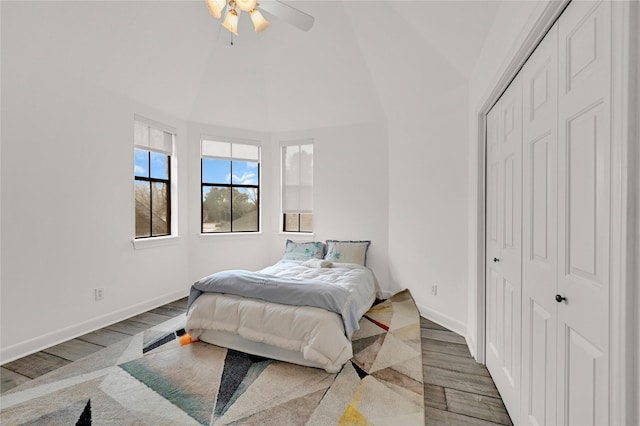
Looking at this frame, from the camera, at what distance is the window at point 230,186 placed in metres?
4.38

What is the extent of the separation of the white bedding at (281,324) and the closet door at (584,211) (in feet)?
4.32

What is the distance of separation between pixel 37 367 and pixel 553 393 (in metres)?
3.36

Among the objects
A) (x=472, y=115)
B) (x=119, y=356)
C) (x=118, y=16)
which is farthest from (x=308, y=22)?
(x=119, y=356)

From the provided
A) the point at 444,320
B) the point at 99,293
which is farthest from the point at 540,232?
the point at 99,293

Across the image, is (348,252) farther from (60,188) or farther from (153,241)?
(60,188)

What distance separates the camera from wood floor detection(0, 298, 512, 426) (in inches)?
68.9

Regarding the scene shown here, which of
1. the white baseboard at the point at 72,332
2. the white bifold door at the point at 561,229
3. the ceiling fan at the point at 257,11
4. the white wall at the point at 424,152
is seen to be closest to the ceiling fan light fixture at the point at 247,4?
the ceiling fan at the point at 257,11

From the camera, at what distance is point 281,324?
2.28 meters

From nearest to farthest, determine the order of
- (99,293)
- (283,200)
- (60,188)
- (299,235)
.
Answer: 1. (60,188)
2. (99,293)
3. (299,235)
4. (283,200)

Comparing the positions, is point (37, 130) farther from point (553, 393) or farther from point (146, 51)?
point (553, 393)

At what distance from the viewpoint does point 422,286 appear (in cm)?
336

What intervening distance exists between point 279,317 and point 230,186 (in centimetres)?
279

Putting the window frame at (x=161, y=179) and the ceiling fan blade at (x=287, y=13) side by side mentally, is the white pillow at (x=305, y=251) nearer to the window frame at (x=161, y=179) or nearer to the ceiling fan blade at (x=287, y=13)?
the window frame at (x=161, y=179)

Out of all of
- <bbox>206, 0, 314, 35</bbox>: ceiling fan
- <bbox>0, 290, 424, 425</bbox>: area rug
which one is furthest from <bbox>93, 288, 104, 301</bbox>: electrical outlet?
<bbox>206, 0, 314, 35</bbox>: ceiling fan
